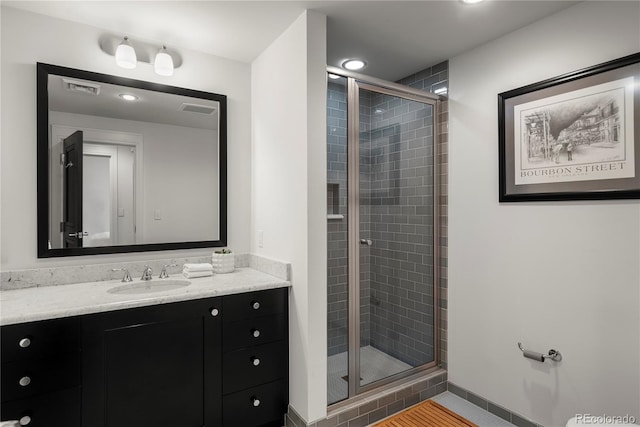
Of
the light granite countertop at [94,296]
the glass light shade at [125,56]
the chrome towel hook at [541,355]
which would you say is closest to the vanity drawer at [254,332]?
the light granite countertop at [94,296]

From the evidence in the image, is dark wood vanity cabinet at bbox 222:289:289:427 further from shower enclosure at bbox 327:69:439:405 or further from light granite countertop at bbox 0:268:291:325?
shower enclosure at bbox 327:69:439:405

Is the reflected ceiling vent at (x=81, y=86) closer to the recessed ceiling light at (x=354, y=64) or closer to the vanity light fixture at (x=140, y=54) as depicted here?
the vanity light fixture at (x=140, y=54)

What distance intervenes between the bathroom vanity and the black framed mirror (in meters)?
0.38

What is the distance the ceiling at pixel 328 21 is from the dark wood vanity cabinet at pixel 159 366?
1.63 meters

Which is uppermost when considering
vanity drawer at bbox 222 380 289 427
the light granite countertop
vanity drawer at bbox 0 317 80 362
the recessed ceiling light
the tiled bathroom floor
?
the recessed ceiling light

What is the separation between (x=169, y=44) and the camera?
2.36 meters

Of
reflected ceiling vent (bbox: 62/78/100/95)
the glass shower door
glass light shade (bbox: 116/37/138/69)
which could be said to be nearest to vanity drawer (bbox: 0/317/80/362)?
reflected ceiling vent (bbox: 62/78/100/95)

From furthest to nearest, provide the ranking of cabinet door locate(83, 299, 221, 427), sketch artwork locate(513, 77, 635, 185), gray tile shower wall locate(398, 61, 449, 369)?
gray tile shower wall locate(398, 61, 449, 369), sketch artwork locate(513, 77, 635, 185), cabinet door locate(83, 299, 221, 427)

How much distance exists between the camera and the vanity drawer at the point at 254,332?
1.99m

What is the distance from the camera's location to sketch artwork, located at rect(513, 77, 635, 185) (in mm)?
1765

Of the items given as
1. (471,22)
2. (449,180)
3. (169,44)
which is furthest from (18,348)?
(471,22)

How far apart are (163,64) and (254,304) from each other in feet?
5.34

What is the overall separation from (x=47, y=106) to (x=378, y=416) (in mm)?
2778

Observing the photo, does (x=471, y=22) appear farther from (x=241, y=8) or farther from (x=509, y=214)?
(x=241, y=8)
